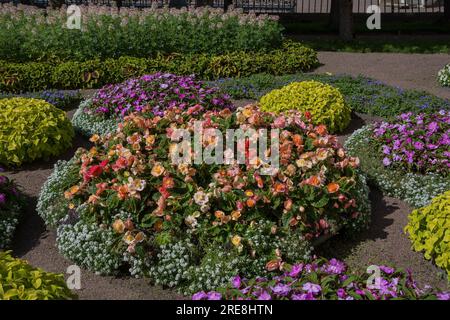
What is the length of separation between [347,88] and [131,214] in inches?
210

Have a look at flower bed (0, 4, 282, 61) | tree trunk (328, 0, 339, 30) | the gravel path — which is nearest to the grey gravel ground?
flower bed (0, 4, 282, 61)

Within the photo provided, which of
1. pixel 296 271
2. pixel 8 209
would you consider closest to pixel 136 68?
pixel 8 209

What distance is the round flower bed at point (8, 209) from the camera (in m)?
5.65

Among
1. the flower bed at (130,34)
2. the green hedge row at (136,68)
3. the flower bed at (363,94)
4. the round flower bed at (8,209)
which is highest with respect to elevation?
the flower bed at (130,34)

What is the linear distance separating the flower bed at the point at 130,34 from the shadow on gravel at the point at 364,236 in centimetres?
670

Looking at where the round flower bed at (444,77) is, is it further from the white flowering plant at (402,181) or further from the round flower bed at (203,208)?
the round flower bed at (203,208)

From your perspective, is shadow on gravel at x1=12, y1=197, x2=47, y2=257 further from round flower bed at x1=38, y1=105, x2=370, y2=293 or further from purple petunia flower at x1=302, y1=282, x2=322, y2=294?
purple petunia flower at x1=302, y1=282, x2=322, y2=294

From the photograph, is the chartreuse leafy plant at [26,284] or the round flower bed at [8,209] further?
the round flower bed at [8,209]

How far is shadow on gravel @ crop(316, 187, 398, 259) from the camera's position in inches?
211

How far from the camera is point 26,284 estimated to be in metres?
3.75

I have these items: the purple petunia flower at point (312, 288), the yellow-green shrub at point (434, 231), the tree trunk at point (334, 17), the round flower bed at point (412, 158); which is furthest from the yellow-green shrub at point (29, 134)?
the tree trunk at point (334, 17)

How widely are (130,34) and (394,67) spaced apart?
5192 millimetres

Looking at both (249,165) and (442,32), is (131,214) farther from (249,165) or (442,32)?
(442,32)

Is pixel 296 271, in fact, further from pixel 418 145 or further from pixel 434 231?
pixel 418 145
